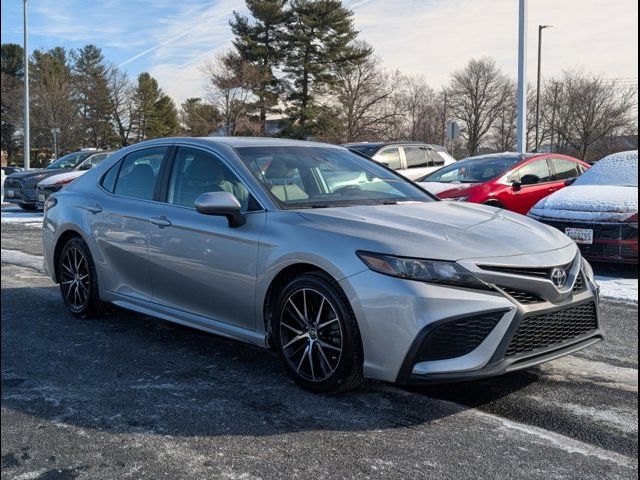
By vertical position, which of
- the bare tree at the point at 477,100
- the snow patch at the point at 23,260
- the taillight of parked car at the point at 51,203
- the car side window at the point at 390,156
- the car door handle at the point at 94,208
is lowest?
the snow patch at the point at 23,260

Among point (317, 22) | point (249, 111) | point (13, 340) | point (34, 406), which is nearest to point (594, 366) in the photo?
point (34, 406)

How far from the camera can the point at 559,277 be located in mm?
3379

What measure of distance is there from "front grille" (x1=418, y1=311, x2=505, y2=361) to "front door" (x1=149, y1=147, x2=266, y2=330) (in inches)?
45.4

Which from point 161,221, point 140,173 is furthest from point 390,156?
point 161,221

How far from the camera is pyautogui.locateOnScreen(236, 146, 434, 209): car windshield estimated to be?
13.3 ft

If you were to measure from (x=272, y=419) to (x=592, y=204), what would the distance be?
223 inches

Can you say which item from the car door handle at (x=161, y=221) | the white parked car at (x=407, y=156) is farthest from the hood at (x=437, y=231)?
the white parked car at (x=407, y=156)

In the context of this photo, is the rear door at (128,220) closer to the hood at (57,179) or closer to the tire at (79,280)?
the tire at (79,280)

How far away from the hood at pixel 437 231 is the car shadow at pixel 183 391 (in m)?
0.83

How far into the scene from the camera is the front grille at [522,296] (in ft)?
10.4

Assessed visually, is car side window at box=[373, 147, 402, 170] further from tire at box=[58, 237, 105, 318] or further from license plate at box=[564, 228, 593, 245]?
tire at box=[58, 237, 105, 318]

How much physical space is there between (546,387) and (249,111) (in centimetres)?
2848

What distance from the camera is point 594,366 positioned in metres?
4.11

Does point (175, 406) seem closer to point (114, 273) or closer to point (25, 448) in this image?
point (25, 448)
